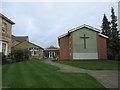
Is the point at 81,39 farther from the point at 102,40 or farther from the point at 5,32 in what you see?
the point at 5,32

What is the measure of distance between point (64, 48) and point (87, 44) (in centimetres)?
506

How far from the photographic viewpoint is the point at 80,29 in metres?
22.2

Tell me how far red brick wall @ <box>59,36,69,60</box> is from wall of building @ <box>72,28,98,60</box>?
2.84 metres

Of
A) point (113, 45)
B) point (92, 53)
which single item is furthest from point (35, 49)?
point (113, 45)

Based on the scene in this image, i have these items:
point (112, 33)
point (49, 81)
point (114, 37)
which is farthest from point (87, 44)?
point (112, 33)

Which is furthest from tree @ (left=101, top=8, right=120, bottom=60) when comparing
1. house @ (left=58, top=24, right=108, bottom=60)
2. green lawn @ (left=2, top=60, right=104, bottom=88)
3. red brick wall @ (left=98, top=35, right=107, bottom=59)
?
green lawn @ (left=2, top=60, right=104, bottom=88)

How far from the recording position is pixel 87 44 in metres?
21.4

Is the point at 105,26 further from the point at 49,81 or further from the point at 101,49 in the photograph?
the point at 49,81

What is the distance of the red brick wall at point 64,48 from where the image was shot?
24047mm

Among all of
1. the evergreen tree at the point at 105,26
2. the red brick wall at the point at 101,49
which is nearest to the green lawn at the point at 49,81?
the red brick wall at the point at 101,49

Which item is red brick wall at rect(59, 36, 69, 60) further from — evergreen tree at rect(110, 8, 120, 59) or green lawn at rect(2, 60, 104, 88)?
green lawn at rect(2, 60, 104, 88)

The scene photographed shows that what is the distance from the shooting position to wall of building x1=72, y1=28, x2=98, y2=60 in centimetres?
2120

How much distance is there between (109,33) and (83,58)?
65.3 feet

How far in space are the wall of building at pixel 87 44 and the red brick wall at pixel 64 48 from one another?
9.32 ft
